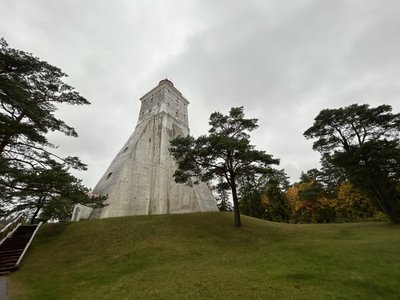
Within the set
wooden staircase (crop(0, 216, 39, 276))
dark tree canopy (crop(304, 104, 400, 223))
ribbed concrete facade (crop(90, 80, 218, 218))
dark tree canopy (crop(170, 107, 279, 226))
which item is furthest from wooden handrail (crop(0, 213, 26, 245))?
dark tree canopy (crop(304, 104, 400, 223))

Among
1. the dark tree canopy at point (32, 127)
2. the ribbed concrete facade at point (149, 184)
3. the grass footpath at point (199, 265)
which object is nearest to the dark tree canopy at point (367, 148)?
the grass footpath at point (199, 265)

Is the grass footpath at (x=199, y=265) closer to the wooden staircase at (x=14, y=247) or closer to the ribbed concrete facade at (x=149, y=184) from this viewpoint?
the wooden staircase at (x=14, y=247)

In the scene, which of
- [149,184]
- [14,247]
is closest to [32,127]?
[14,247]

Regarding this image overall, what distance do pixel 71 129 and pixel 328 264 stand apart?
1618 cm

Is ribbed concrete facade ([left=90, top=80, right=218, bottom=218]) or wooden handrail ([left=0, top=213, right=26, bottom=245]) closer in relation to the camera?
wooden handrail ([left=0, top=213, right=26, bottom=245])

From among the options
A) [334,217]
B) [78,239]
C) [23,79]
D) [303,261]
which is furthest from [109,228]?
[334,217]

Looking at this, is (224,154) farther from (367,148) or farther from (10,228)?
(10,228)

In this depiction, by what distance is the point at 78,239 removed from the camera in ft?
47.5

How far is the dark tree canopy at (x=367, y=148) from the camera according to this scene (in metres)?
17.1

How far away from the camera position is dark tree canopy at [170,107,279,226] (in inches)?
594

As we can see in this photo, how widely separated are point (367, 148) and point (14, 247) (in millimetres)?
27770

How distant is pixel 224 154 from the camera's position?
52.4 ft

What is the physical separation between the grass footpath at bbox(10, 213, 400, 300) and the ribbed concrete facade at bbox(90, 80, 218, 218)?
5.91m

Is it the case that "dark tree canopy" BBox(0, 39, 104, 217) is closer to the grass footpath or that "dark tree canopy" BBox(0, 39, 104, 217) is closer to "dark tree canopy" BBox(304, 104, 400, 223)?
the grass footpath
